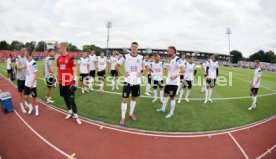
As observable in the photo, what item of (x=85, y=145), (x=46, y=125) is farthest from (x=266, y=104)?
(x=46, y=125)

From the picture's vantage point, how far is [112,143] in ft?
16.8

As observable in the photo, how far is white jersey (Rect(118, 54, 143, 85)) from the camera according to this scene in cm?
616

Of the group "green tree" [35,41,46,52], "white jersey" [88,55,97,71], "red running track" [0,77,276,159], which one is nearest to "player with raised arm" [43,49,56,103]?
"red running track" [0,77,276,159]

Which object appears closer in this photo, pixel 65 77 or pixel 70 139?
pixel 70 139

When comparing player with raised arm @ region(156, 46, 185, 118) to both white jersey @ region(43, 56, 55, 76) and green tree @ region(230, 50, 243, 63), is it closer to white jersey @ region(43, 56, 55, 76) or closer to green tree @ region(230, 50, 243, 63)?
white jersey @ region(43, 56, 55, 76)

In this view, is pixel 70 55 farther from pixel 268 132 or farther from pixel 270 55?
pixel 270 55

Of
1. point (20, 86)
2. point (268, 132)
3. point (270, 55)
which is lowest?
point (268, 132)

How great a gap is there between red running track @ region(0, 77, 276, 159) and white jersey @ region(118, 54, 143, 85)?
170cm

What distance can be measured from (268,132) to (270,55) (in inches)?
4353

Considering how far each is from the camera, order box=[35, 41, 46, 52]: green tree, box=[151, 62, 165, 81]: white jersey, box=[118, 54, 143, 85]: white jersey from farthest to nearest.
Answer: box=[35, 41, 46, 52]: green tree → box=[151, 62, 165, 81]: white jersey → box=[118, 54, 143, 85]: white jersey

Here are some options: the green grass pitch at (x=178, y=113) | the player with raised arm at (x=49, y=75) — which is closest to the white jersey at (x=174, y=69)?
the green grass pitch at (x=178, y=113)

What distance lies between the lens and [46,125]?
6.17 meters

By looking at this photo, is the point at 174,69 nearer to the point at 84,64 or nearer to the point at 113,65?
the point at 113,65

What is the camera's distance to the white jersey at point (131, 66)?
616cm
